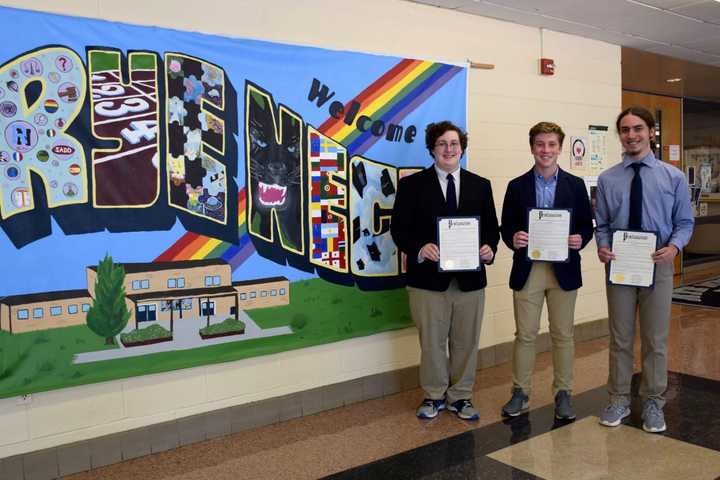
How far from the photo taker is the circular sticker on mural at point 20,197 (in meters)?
2.78

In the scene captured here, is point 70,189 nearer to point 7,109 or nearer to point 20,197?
point 20,197

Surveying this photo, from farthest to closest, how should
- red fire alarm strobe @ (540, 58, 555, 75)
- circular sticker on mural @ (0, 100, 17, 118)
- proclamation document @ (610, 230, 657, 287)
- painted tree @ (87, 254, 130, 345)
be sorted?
1. red fire alarm strobe @ (540, 58, 555, 75)
2. proclamation document @ (610, 230, 657, 287)
3. painted tree @ (87, 254, 130, 345)
4. circular sticker on mural @ (0, 100, 17, 118)

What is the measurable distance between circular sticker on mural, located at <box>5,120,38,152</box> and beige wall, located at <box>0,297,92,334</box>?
2.28 feet

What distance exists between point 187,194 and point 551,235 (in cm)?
195

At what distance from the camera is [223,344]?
3.39 meters

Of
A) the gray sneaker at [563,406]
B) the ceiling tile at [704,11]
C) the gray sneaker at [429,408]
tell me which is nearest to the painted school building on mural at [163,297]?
the gray sneaker at [429,408]

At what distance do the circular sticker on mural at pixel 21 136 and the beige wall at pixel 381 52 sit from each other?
52 centimetres

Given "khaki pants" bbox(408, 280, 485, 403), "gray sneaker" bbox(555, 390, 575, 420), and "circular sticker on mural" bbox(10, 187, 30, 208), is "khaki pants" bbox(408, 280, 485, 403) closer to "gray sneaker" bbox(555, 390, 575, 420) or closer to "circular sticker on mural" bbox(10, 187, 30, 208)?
"gray sneaker" bbox(555, 390, 575, 420)

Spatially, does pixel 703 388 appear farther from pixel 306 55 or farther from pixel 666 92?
pixel 666 92

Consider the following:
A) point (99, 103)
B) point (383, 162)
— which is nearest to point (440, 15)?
point (383, 162)

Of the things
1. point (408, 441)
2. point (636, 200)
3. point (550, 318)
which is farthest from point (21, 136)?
point (636, 200)

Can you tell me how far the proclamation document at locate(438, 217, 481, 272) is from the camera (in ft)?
11.4

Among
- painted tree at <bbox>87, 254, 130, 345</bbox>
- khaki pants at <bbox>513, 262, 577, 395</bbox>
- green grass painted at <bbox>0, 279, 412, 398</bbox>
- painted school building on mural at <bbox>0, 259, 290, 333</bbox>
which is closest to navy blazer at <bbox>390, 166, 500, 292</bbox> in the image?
khaki pants at <bbox>513, 262, 577, 395</bbox>

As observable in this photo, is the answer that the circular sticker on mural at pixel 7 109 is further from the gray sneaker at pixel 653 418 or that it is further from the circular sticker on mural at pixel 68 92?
the gray sneaker at pixel 653 418
